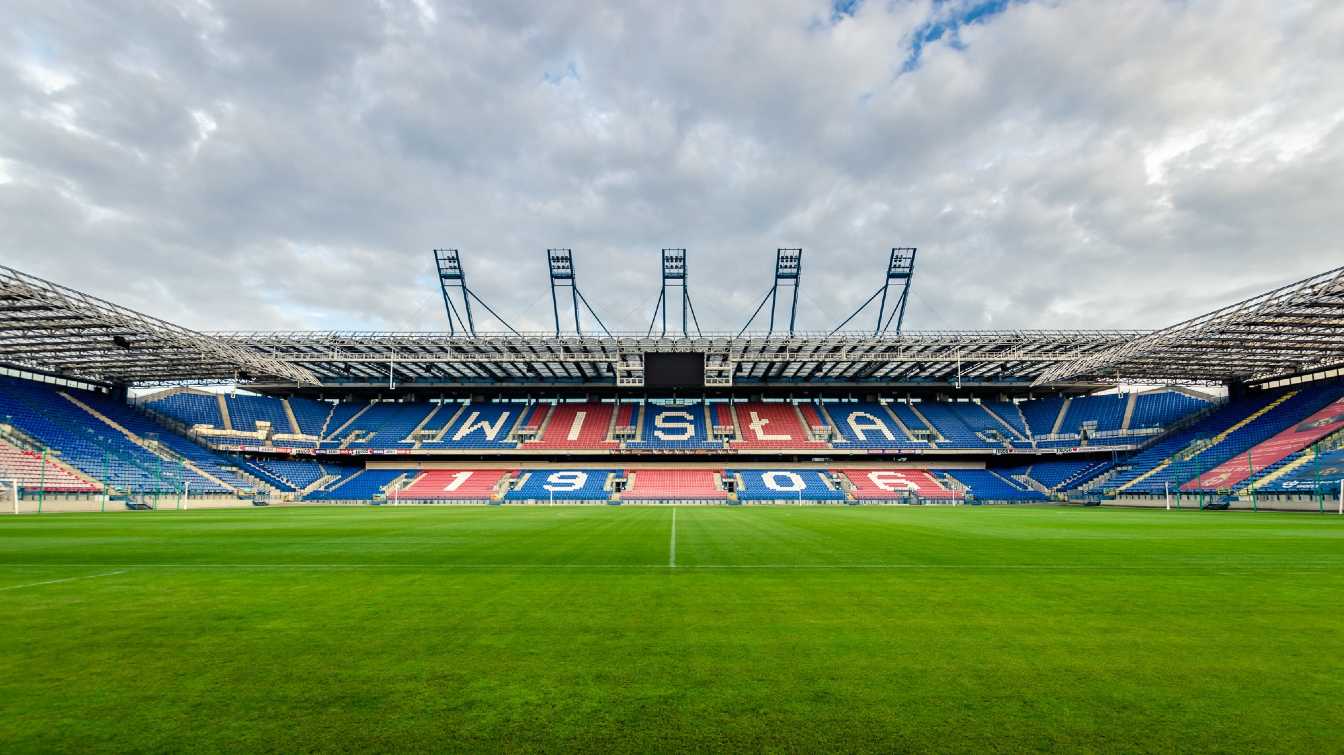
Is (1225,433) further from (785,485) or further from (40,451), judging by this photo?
(40,451)

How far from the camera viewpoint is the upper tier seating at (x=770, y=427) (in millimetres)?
51250

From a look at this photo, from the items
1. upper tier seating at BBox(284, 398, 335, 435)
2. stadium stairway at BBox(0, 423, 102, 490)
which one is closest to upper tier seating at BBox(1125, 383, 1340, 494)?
stadium stairway at BBox(0, 423, 102, 490)

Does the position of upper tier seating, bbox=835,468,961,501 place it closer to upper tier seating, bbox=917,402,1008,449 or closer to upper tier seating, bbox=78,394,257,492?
upper tier seating, bbox=917,402,1008,449

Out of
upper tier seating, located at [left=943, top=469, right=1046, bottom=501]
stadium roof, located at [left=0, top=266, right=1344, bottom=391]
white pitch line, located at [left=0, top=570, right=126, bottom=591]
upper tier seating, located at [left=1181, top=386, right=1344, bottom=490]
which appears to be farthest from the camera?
upper tier seating, located at [left=943, top=469, right=1046, bottom=501]

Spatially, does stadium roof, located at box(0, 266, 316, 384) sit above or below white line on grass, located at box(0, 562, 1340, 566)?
above

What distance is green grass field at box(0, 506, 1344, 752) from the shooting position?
2.92 meters

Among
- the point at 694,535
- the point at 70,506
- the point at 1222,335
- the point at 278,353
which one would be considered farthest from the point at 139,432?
the point at 1222,335

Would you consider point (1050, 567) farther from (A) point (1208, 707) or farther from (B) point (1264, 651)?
(A) point (1208, 707)

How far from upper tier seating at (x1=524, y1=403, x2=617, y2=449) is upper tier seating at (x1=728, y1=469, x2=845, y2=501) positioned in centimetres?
1125

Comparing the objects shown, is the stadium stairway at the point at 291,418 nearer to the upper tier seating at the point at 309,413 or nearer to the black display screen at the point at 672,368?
the upper tier seating at the point at 309,413

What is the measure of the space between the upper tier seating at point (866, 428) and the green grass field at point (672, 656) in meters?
42.9

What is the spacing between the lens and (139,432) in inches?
1663

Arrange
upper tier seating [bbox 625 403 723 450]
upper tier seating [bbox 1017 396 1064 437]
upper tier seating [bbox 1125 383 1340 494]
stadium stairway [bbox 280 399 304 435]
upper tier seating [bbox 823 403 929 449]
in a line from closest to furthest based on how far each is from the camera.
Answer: upper tier seating [bbox 1125 383 1340 494] → upper tier seating [bbox 823 403 929 449] → upper tier seating [bbox 625 403 723 450] → stadium stairway [bbox 280 399 304 435] → upper tier seating [bbox 1017 396 1064 437]

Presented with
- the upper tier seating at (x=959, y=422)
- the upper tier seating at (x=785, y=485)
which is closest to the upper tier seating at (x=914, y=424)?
the upper tier seating at (x=959, y=422)
